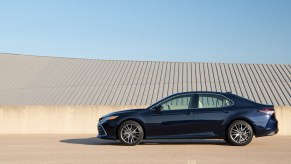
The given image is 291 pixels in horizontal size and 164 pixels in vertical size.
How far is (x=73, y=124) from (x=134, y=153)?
322 inches

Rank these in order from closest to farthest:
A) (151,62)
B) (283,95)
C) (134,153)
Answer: (134,153), (283,95), (151,62)

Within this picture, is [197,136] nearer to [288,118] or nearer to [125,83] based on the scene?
[288,118]

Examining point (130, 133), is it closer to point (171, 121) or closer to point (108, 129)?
point (108, 129)

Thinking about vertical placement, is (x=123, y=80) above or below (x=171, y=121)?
above

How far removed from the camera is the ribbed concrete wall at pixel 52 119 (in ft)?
60.4

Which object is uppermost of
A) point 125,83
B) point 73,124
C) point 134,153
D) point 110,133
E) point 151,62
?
point 151,62

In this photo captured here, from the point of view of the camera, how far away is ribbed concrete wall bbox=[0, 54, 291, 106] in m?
51.9

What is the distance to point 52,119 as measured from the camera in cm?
1870

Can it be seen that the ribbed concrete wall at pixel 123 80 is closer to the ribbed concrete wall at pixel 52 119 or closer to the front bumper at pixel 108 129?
the ribbed concrete wall at pixel 52 119

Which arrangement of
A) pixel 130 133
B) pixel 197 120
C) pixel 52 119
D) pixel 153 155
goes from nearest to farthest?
pixel 153 155 → pixel 197 120 → pixel 130 133 → pixel 52 119

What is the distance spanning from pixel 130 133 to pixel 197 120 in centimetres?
164

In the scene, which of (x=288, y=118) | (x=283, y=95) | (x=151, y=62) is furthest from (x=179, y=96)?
(x=151, y=62)

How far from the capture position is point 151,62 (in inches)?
2596

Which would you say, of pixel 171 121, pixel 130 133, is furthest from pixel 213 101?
pixel 130 133
